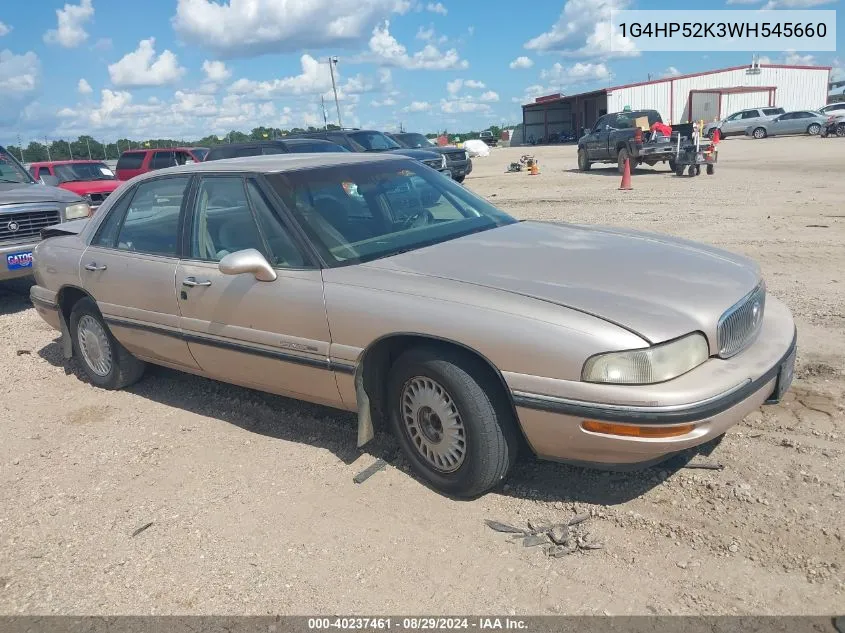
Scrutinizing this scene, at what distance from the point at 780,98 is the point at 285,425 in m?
56.6

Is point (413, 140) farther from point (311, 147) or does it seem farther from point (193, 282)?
point (193, 282)

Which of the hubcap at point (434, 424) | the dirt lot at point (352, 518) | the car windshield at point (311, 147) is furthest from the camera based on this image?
the car windshield at point (311, 147)

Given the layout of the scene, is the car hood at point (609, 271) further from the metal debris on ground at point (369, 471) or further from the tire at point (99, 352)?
the tire at point (99, 352)

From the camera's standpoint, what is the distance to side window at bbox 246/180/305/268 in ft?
12.0

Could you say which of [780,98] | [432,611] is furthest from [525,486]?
[780,98]

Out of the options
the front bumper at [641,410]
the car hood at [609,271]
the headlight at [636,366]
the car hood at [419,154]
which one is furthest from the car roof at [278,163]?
the car hood at [419,154]

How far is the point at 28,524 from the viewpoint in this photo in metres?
3.45

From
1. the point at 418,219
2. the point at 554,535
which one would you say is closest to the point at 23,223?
the point at 418,219

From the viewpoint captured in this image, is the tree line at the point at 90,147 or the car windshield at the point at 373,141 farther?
the tree line at the point at 90,147

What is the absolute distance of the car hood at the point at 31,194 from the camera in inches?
305

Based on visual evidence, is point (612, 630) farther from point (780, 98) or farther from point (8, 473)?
point (780, 98)

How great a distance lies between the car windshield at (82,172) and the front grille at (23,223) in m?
9.00

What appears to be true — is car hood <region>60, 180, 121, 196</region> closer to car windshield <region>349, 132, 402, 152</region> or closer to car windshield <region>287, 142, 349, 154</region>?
car windshield <region>287, 142, 349, 154</region>

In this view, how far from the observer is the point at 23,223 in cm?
769
